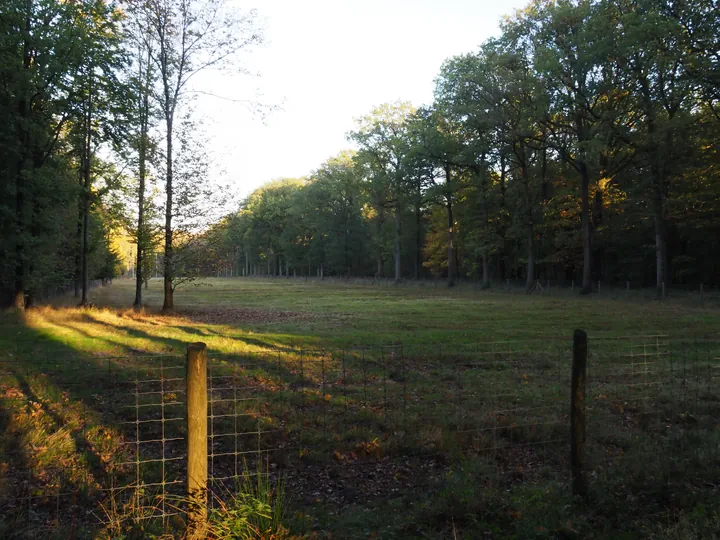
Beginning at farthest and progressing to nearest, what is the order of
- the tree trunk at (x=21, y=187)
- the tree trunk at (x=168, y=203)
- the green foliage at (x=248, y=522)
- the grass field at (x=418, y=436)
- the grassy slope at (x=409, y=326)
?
the tree trunk at (x=168, y=203)
the tree trunk at (x=21, y=187)
the grassy slope at (x=409, y=326)
the grass field at (x=418, y=436)
the green foliage at (x=248, y=522)

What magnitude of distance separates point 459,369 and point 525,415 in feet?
10.8

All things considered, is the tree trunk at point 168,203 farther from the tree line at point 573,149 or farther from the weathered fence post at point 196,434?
the weathered fence post at point 196,434

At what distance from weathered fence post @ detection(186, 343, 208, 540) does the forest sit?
19.8 meters

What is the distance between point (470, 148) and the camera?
4331 cm

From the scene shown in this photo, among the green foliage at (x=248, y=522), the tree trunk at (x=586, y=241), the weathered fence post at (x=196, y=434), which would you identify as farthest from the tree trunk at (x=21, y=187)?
the tree trunk at (x=586, y=241)

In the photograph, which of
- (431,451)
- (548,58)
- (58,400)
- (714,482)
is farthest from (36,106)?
(548,58)

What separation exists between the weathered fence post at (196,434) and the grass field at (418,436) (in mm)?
745

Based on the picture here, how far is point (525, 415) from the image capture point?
24.2ft

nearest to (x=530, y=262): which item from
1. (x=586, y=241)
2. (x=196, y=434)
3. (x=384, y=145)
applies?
(x=586, y=241)

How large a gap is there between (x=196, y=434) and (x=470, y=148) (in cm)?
4333

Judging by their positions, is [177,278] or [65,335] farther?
[177,278]

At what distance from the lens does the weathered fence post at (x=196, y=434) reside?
364 cm

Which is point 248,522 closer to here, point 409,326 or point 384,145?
point 409,326

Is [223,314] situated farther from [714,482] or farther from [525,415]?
[714,482]
